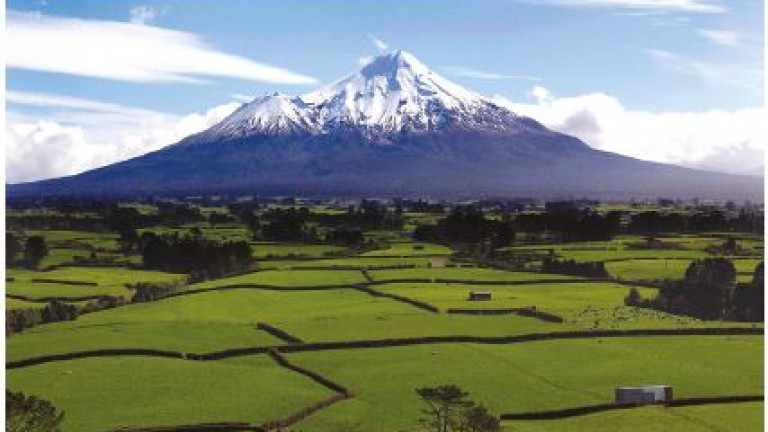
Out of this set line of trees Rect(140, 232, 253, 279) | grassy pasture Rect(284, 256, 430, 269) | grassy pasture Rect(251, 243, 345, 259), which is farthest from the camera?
grassy pasture Rect(284, 256, 430, 269)

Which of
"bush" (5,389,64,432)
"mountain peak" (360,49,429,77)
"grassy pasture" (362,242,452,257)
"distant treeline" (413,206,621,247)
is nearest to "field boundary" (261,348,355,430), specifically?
"bush" (5,389,64,432)

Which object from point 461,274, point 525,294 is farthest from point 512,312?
point 461,274

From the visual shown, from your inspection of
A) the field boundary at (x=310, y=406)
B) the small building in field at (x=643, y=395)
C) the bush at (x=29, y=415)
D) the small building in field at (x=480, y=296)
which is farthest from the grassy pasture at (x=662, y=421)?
the bush at (x=29, y=415)

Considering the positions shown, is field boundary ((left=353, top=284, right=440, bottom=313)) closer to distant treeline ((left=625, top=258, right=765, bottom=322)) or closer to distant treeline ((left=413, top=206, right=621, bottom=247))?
distant treeline ((left=413, top=206, right=621, bottom=247))

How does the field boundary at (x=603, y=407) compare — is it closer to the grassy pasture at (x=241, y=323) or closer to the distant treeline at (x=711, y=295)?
the distant treeline at (x=711, y=295)

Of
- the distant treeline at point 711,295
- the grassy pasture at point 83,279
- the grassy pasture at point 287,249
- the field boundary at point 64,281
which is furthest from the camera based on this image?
the grassy pasture at point 287,249

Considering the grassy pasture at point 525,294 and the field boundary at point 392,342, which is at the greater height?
the grassy pasture at point 525,294

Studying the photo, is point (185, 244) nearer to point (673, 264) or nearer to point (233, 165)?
point (233, 165)
